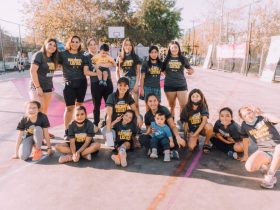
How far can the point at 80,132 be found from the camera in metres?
4.68

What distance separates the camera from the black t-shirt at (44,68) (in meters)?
5.14

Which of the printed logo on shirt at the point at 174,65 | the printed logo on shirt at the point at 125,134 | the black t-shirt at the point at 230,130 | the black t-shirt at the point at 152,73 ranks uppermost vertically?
the printed logo on shirt at the point at 174,65

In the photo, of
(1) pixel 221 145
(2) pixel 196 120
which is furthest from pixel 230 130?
(2) pixel 196 120

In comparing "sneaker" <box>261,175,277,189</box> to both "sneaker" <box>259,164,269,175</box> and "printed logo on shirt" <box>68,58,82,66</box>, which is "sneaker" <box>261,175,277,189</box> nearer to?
"sneaker" <box>259,164,269,175</box>

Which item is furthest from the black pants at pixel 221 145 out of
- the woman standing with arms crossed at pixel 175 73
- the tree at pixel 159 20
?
the tree at pixel 159 20

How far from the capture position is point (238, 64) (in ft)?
75.2

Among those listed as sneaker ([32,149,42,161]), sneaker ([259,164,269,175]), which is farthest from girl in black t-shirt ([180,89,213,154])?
sneaker ([32,149,42,161])

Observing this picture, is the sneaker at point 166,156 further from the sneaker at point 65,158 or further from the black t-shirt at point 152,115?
the sneaker at point 65,158

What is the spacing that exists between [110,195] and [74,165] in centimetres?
115

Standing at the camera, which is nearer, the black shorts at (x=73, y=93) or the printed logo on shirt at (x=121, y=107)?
the printed logo on shirt at (x=121, y=107)

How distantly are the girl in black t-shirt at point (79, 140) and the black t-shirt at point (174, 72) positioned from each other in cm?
210

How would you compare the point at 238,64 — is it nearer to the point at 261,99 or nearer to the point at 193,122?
the point at 261,99

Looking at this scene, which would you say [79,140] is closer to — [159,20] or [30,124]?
[30,124]

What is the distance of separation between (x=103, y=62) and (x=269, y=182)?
12.2 ft
